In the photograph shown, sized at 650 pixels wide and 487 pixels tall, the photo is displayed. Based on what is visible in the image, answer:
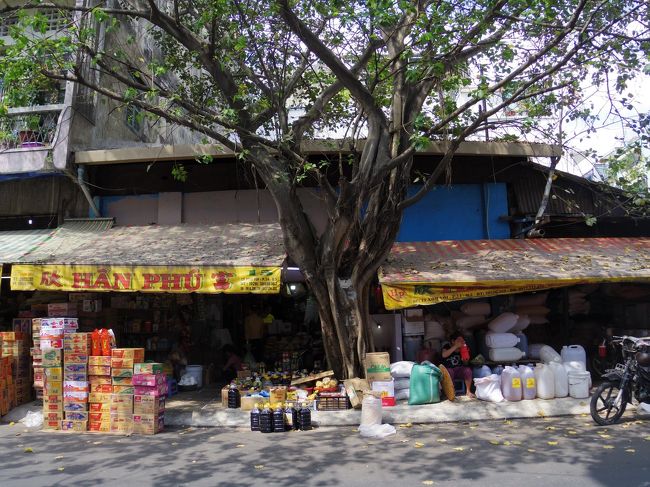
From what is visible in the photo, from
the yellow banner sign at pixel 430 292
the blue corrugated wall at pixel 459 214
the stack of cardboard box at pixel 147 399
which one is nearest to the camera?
the stack of cardboard box at pixel 147 399

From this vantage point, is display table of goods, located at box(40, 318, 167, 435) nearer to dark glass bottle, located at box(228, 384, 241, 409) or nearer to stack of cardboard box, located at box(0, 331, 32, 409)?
dark glass bottle, located at box(228, 384, 241, 409)

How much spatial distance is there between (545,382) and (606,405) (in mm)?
1308

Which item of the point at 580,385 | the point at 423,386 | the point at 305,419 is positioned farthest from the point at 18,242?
the point at 580,385

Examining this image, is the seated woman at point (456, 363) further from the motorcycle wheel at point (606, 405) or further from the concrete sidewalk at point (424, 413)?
the motorcycle wheel at point (606, 405)

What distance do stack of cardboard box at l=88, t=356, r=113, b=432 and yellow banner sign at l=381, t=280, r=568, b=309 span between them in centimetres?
434

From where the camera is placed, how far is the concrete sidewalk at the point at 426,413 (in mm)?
7598

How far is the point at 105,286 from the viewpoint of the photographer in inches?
338

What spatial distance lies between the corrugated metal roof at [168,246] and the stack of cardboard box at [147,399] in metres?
1.87

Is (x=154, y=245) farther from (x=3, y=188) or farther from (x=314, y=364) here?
(x=3, y=188)

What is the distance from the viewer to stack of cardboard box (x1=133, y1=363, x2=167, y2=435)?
725 centimetres

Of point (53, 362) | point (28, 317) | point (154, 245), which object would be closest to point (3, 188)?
point (28, 317)

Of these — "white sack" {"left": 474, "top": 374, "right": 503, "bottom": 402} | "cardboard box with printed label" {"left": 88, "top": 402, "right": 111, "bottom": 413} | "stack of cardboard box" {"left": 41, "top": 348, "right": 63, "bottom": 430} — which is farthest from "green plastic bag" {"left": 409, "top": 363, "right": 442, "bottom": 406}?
"stack of cardboard box" {"left": 41, "top": 348, "right": 63, "bottom": 430}

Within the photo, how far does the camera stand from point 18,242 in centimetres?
1018

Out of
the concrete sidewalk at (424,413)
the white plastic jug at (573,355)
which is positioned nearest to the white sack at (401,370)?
the concrete sidewalk at (424,413)
